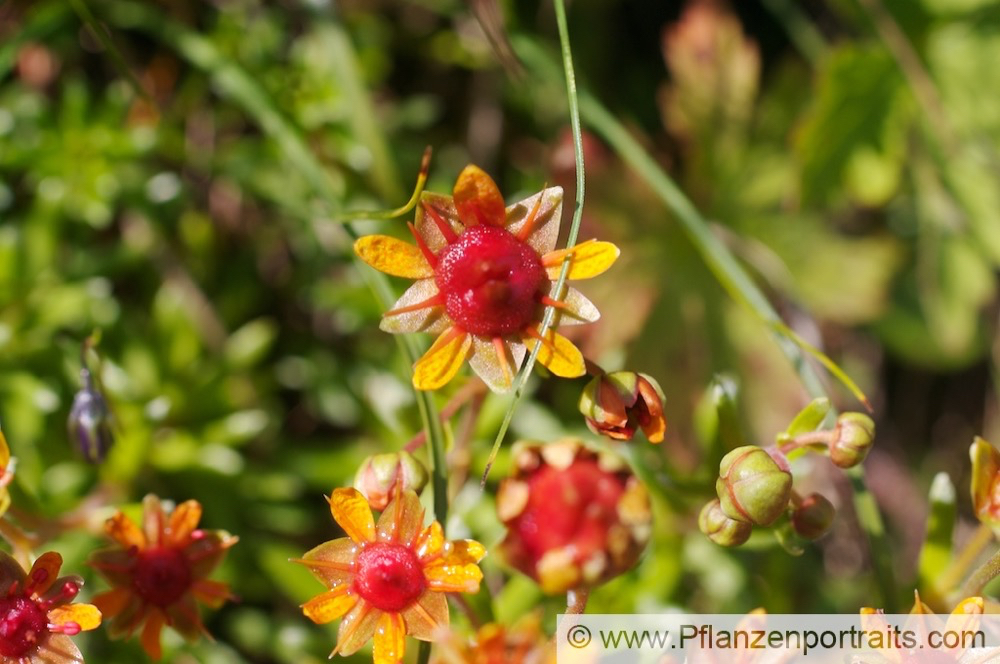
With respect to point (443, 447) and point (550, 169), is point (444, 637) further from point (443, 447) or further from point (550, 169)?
point (550, 169)

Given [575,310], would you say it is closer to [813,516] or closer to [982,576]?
[813,516]

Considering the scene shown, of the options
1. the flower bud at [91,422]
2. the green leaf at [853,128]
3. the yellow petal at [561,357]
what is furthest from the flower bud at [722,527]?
the green leaf at [853,128]

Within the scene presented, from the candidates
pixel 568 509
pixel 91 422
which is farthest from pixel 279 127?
pixel 568 509

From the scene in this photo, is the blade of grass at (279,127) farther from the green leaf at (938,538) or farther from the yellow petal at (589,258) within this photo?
the green leaf at (938,538)

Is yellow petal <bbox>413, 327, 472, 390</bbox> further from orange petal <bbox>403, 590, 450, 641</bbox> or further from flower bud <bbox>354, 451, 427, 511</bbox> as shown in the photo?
orange petal <bbox>403, 590, 450, 641</bbox>

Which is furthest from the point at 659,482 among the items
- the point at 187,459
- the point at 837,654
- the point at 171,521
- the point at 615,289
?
the point at 187,459

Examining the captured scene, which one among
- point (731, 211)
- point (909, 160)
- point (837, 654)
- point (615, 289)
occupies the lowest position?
point (837, 654)
